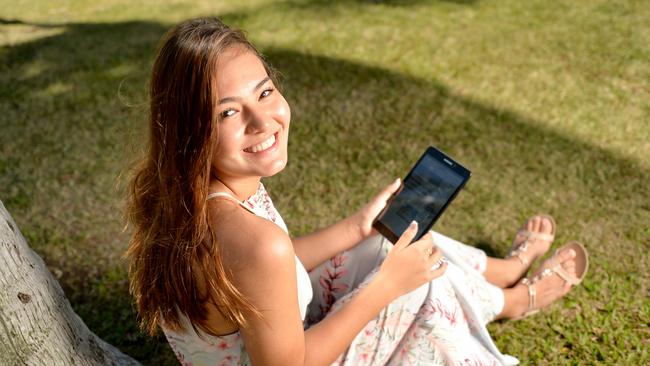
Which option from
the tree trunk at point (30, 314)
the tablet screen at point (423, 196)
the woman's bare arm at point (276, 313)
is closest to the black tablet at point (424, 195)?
the tablet screen at point (423, 196)

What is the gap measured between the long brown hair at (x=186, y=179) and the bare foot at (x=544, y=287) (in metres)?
1.40

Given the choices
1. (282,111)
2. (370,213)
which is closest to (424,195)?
(370,213)

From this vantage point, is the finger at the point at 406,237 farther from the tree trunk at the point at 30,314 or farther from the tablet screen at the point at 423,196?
the tree trunk at the point at 30,314

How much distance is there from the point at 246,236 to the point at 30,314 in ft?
1.88

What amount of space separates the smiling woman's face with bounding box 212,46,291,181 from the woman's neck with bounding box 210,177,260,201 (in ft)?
0.13

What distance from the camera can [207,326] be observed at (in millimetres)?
1699

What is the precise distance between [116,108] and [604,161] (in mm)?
3178

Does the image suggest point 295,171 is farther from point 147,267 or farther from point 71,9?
point 71,9

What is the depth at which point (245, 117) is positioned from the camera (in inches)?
65.1

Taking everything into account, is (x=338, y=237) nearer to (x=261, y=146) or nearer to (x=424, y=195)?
(x=424, y=195)

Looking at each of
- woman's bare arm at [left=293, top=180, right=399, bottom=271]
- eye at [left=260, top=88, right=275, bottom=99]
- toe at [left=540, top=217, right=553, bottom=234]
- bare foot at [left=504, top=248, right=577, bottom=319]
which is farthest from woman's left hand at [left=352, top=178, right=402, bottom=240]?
toe at [left=540, top=217, right=553, bottom=234]

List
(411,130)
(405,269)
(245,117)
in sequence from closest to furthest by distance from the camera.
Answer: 1. (245,117)
2. (405,269)
3. (411,130)

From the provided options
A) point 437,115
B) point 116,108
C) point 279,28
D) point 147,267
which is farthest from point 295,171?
point 279,28

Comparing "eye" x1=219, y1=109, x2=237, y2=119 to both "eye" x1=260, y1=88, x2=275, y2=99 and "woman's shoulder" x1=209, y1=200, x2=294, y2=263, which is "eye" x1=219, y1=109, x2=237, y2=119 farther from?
"woman's shoulder" x1=209, y1=200, x2=294, y2=263
